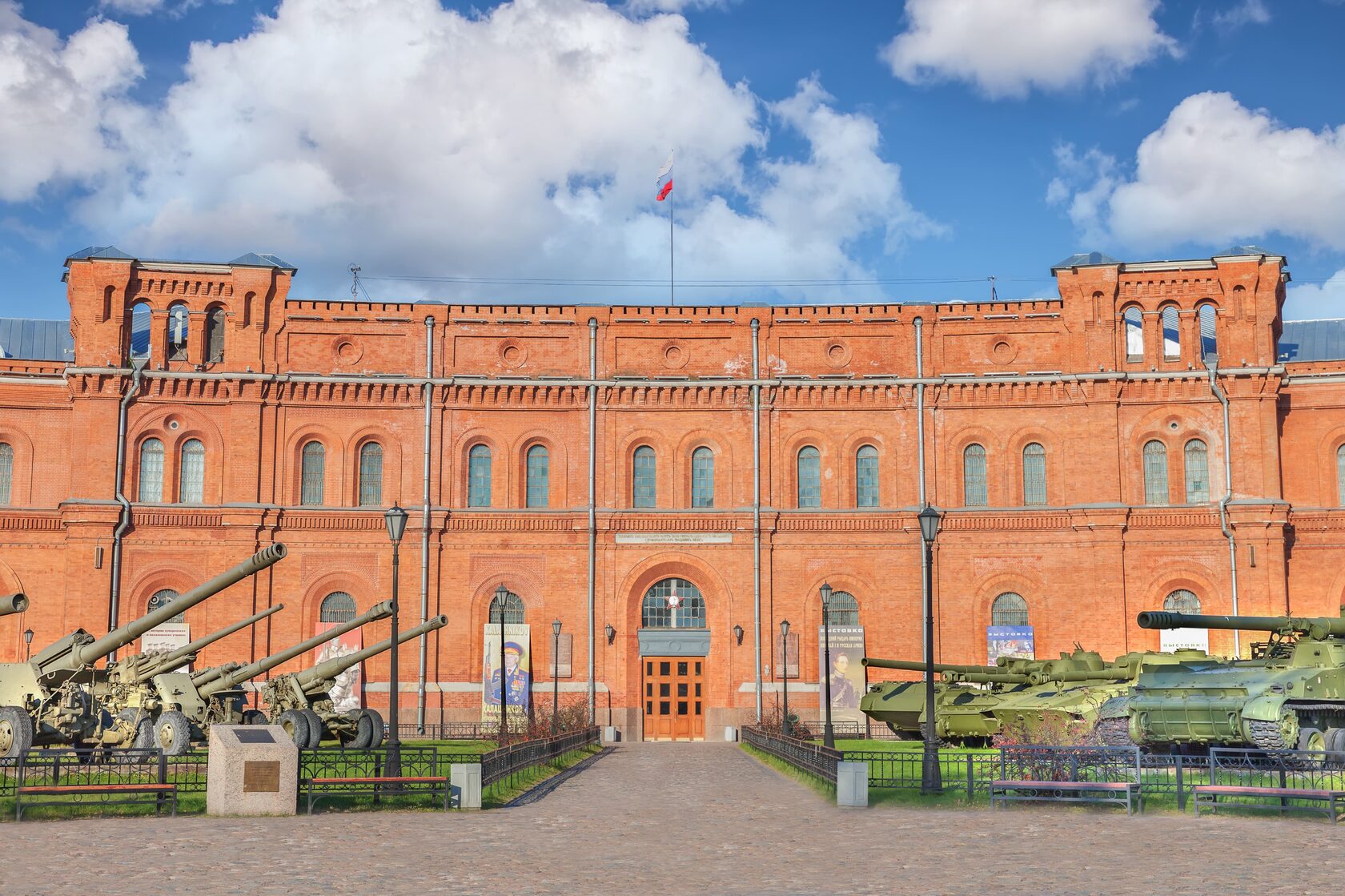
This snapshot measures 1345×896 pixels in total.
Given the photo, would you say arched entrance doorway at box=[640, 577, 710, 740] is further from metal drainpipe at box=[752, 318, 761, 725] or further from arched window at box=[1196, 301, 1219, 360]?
arched window at box=[1196, 301, 1219, 360]

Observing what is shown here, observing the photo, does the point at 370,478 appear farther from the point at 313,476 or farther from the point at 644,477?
the point at 644,477

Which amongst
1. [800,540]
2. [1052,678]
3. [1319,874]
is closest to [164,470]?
[800,540]

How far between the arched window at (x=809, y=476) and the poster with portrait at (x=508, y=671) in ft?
30.5

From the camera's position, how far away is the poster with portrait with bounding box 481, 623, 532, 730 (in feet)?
137

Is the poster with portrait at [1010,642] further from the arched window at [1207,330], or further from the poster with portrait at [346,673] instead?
the poster with portrait at [346,673]

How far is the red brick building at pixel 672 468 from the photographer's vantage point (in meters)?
41.8

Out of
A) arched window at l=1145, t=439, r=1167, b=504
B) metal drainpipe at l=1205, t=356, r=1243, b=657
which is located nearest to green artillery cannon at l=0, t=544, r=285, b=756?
arched window at l=1145, t=439, r=1167, b=504

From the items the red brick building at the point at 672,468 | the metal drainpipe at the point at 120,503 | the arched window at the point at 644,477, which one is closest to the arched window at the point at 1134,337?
Result: the red brick building at the point at 672,468

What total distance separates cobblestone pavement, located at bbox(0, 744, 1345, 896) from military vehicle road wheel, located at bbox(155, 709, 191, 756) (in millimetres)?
7684

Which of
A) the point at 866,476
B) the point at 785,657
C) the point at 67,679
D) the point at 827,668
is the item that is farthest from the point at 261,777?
the point at 866,476

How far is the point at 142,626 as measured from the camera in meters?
27.5

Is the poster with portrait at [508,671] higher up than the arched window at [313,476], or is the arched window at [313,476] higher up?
the arched window at [313,476]

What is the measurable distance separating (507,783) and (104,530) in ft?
74.7

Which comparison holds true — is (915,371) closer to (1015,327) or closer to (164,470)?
(1015,327)
